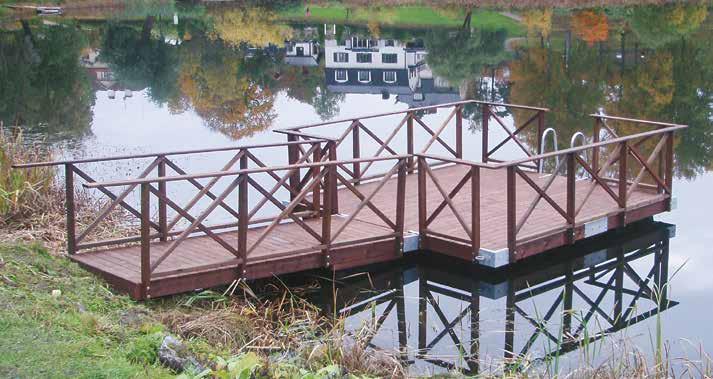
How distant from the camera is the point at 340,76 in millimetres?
55062

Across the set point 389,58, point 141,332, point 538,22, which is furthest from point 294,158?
point 389,58

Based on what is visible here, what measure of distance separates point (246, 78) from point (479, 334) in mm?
34024

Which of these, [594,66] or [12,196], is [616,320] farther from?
[594,66]

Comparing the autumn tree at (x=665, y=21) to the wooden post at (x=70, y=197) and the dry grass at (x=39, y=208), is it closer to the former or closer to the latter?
the dry grass at (x=39, y=208)

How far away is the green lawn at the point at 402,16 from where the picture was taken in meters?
57.5

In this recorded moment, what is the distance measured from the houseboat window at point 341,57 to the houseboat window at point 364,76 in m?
2.50

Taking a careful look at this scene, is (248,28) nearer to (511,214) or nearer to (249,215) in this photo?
(249,215)

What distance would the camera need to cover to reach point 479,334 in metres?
11.2

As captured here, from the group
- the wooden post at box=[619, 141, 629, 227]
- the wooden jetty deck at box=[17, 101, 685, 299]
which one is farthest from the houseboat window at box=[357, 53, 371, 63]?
the wooden post at box=[619, 141, 629, 227]

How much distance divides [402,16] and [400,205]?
5035 centimetres

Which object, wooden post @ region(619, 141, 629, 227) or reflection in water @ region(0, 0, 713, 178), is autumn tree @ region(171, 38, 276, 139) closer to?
reflection in water @ region(0, 0, 713, 178)

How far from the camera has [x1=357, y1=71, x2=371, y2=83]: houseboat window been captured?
173 ft

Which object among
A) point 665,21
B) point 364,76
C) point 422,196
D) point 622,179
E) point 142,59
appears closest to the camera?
point 422,196

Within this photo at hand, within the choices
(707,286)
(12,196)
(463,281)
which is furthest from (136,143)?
(707,286)
